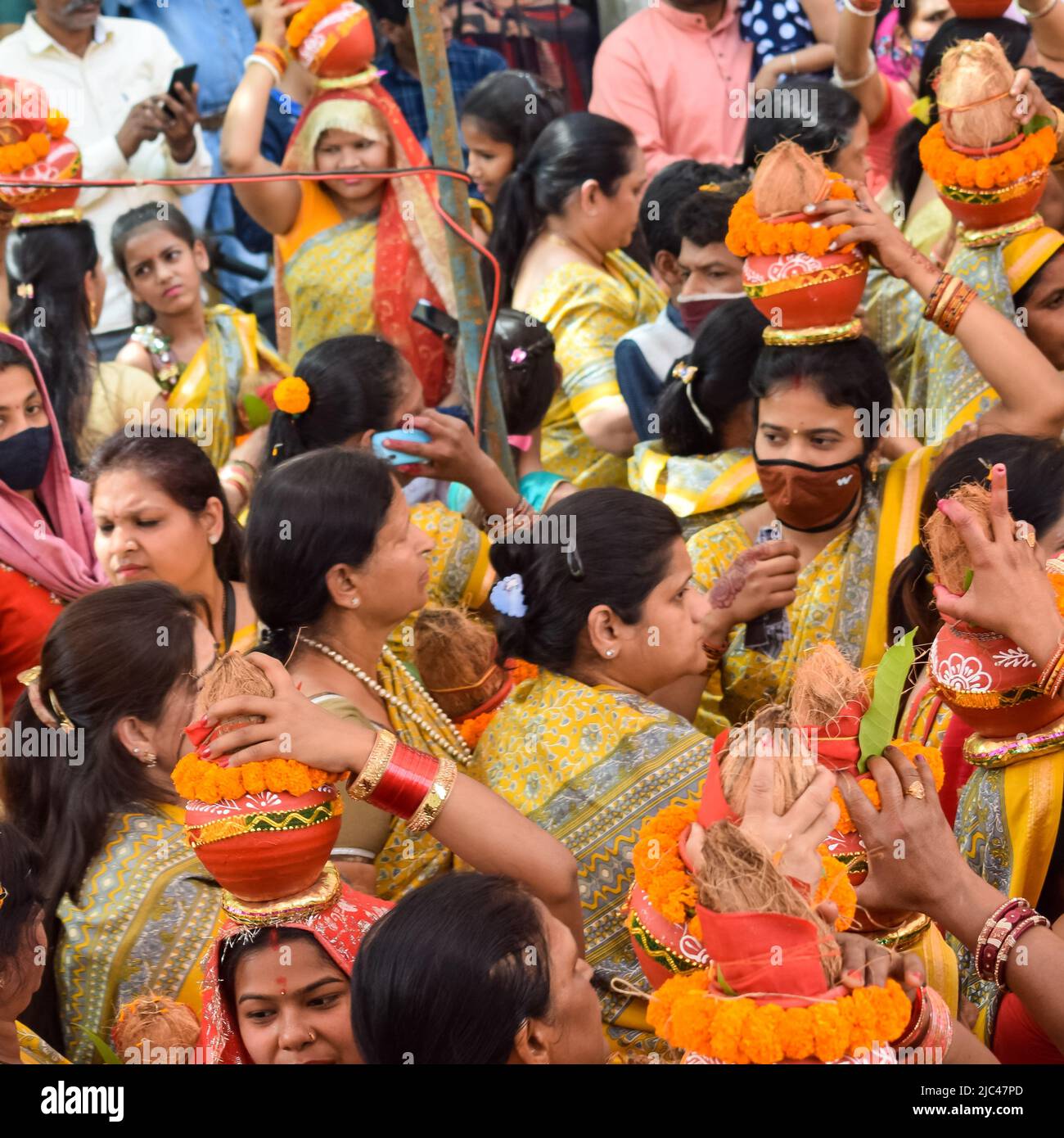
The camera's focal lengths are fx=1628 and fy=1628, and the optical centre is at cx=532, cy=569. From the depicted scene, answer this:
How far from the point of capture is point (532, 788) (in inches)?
120

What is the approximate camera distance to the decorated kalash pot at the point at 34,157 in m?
4.96

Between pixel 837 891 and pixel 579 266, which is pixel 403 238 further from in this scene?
pixel 837 891

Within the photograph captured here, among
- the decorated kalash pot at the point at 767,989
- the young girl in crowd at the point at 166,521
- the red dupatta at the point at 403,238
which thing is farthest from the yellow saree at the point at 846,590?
the red dupatta at the point at 403,238

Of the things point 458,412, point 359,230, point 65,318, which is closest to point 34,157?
point 65,318

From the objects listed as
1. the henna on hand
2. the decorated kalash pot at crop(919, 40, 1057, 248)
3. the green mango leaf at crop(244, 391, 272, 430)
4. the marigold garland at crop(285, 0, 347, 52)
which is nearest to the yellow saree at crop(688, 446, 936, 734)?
the henna on hand

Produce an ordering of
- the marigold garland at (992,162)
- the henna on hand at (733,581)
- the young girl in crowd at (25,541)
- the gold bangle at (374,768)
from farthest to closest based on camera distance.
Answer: the young girl in crowd at (25,541) → the marigold garland at (992,162) → the henna on hand at (733,581) → the gold bangle at (374,768)

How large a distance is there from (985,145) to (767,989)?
2.65 metres

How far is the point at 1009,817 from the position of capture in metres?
2.69

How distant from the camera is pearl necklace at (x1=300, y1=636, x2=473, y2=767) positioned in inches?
127

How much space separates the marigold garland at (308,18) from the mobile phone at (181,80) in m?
0.75

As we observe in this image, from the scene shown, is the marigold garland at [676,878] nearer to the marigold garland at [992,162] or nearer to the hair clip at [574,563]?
the hair clip at [574,563]
